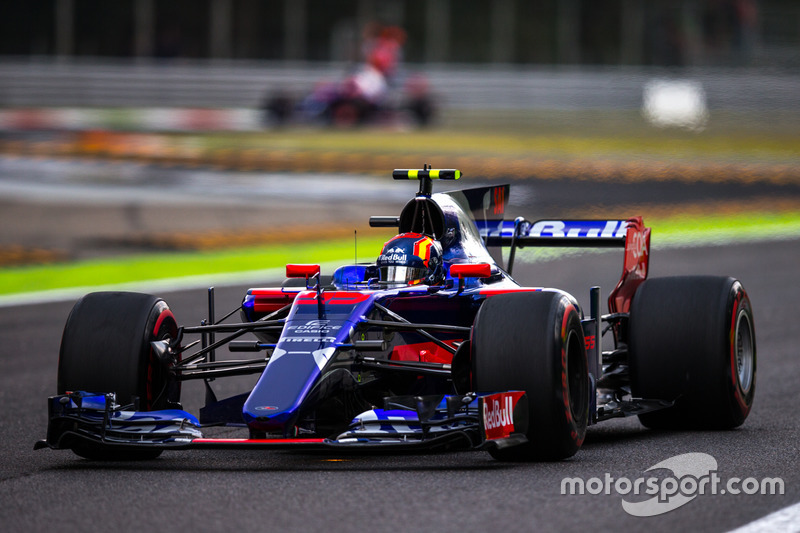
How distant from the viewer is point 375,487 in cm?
634

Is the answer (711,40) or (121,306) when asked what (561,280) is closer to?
(121,306)

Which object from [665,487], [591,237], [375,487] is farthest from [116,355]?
[591,237]

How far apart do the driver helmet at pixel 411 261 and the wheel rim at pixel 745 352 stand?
1.87 meters

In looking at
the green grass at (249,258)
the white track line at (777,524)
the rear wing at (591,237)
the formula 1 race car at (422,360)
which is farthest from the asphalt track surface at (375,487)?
the green grass at (249,258)

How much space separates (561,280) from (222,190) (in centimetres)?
825

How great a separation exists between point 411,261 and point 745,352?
2.21 m

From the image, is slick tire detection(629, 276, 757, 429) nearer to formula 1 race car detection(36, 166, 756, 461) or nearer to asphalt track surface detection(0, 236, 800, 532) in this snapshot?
formula 1 race car detection(36, 166, 756, 461)

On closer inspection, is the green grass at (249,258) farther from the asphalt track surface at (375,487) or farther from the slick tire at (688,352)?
the slick tire at (688,352)

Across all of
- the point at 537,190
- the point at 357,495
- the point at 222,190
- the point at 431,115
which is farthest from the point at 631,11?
the point at 357,495

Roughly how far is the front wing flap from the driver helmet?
3.33ft

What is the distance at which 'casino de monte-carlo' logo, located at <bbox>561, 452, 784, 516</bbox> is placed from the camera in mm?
5961

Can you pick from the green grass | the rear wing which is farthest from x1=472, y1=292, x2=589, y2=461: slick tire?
the green grass

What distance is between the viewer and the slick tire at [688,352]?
324 inches

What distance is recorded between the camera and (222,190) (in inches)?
941
